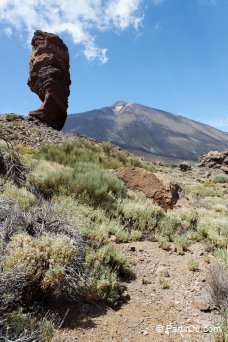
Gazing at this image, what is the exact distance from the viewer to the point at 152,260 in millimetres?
7094

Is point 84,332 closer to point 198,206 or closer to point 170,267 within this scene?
point 170,267

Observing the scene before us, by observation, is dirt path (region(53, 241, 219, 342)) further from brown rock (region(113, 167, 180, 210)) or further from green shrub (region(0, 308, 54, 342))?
brown rock (region(113, 167, 180, 210))

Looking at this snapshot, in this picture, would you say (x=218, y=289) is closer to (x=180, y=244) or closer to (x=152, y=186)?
(x=180, y=244)

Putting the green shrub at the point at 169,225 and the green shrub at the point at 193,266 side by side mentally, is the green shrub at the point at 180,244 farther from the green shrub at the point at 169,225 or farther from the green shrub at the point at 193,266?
the green shrub at the point at 193,266

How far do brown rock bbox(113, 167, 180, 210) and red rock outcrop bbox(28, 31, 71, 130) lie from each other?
17365mm

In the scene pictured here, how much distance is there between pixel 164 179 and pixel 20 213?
269 inches

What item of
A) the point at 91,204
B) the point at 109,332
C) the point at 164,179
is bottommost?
the point at 109,332

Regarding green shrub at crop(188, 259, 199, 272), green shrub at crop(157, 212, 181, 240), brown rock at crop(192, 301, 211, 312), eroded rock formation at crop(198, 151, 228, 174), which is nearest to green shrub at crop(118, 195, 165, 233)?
green shrub at crop(157, 212, 181, 240)

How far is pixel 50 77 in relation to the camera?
29.0 metres

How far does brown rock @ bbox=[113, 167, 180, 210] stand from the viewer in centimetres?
1141

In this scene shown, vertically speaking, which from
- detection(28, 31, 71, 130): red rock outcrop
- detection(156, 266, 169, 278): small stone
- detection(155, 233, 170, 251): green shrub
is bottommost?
detection(156, 266, 169, 278): small stone

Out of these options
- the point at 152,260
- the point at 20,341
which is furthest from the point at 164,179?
the point at 20,341

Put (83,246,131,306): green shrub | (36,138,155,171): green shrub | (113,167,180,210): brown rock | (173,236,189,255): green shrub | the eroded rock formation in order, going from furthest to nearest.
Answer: the eroded rock formation < (36,138,155,171): green shrub < (113,167,180,210): brown rock < (173,236,189,255): green shrub < (83,246,131,306): green shrub

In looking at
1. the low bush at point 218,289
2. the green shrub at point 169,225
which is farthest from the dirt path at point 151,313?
the green shrub at point 169,225
